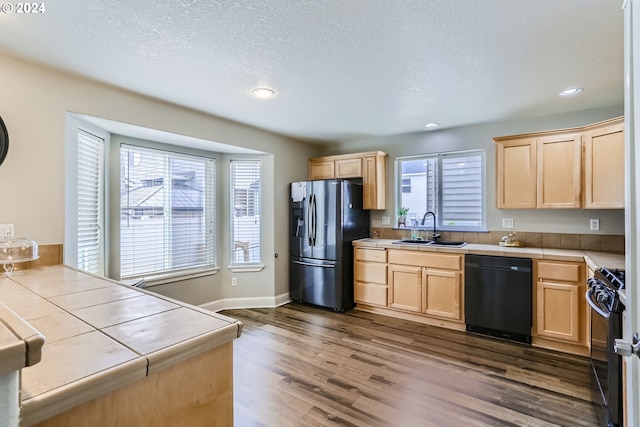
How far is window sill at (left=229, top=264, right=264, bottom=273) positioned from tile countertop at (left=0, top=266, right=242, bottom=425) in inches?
110

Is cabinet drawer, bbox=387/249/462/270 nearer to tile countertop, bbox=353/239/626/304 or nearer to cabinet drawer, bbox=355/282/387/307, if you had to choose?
tile countertop, bbox=353/239/626/304

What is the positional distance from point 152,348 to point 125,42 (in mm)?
1922

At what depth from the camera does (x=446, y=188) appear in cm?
404

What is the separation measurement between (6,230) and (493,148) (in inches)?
177

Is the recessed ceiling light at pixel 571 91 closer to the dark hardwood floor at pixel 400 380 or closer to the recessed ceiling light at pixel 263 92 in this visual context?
the dark hardwood floor at pixel 400 380

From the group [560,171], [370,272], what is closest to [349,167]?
[370,272]

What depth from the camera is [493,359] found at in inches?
108

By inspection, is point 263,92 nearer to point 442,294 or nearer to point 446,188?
point 446,188

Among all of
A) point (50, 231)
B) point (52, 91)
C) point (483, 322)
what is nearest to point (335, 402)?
point (483, 322)

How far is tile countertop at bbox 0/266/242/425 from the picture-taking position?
63cm

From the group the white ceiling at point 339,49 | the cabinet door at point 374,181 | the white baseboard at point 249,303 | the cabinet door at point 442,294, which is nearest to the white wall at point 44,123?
the white ceiling at point 339,49

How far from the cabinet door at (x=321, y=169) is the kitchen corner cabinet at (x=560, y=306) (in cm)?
273

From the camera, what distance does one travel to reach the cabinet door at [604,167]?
2.67 meters

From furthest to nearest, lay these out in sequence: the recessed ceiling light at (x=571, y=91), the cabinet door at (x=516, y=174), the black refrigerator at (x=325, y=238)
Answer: the black refrigerator at (x=325, y=238), the cabinet door at (x=516, y=174), the recessed ceiling light at (x=571, y=91)
